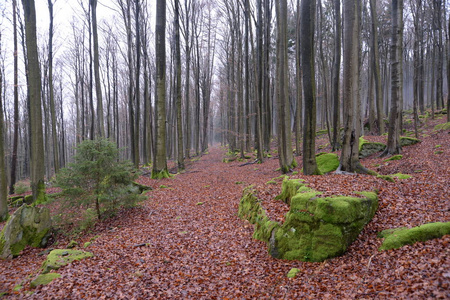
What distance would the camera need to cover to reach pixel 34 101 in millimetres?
9531

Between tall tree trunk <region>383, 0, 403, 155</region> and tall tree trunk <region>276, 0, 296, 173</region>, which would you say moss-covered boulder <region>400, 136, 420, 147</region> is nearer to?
tall tree trunk <region>383, 0, 403, 155</region>

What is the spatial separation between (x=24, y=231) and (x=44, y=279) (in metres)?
3.41

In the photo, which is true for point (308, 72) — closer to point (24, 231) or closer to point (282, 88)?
point (282, 88)

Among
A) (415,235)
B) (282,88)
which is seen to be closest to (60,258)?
(415,235)

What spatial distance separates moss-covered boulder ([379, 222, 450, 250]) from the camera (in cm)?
371

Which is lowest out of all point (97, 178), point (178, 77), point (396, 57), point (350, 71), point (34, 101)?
point (97, 178)

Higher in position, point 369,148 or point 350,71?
point 350,71

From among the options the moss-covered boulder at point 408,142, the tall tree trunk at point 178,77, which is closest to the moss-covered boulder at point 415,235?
the moss-covered boulder at point 408,142

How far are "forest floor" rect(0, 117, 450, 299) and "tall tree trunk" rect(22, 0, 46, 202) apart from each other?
4.56 m

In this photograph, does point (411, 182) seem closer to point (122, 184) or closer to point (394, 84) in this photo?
point (394, 84)

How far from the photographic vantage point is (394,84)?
10.5 meters

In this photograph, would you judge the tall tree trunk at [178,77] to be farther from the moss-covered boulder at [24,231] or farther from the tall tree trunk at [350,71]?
the tall tree trunk at [350,71]

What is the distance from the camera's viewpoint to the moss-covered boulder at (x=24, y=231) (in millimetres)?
6445

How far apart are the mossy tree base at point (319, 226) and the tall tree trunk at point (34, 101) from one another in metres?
9.86
